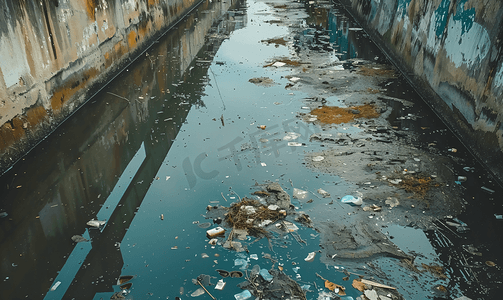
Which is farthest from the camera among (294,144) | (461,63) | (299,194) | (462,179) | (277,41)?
(277,41)

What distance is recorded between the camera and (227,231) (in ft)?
11.1

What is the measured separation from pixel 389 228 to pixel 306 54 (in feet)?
17.5

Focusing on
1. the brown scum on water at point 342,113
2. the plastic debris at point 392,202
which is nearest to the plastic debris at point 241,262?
the plastic debris at point 392,202

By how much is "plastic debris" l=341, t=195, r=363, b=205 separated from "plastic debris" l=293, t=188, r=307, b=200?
15.2 inches

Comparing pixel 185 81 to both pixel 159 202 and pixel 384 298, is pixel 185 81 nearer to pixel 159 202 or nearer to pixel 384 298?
pixel 159 202

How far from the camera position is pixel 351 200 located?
3.77 meters

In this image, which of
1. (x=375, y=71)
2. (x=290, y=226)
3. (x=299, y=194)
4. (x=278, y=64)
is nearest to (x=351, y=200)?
(x=299, y=194)

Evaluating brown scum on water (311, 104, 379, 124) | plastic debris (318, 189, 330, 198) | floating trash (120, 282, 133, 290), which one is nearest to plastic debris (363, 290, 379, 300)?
plastic debris (318, 189, 330, 198)

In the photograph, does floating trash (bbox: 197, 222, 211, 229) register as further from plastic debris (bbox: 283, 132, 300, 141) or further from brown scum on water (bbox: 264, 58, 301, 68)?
brown scum on water (bbox: 264, 58, 301, 68)

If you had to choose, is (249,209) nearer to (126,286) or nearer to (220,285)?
(220,285)

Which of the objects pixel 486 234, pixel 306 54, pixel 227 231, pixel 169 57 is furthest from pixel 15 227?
pixel 306 54

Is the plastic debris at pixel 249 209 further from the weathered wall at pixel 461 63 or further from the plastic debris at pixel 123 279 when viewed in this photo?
the weathered wall at pixel 461 63

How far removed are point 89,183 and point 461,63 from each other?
4.88 metres

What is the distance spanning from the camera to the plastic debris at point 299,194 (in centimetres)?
382
